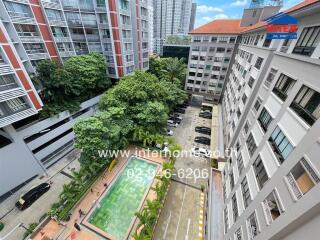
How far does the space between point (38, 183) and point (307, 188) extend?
2867 centimetres

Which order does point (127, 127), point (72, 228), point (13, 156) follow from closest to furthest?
point (72, 228) → point (13, 156) → point (127, 127)

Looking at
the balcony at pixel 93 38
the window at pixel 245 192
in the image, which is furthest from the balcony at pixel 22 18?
→ the window at pixel 245 192

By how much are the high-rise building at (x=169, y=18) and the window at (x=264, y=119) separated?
8399cm

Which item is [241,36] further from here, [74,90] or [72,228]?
[72,228]

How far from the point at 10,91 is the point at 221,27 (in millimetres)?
39279

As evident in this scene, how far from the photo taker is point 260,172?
10.7m

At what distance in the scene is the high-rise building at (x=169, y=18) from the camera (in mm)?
88125

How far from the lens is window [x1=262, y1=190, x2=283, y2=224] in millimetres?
8289

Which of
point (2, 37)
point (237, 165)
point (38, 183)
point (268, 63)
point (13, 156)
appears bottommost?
point (38, 183)

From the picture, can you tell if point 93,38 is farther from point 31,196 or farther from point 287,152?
point 287,152

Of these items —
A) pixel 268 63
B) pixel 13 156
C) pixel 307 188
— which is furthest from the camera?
pixel 13 156

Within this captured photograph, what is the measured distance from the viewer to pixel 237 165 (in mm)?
15523

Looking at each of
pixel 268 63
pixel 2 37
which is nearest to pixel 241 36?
pixel 268 63

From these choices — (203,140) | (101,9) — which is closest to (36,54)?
(101,9)
